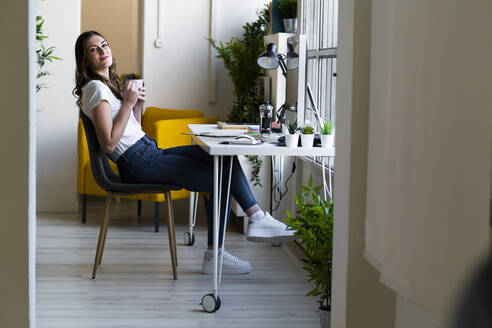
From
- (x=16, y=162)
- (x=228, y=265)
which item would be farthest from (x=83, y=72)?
(x=16, y=162)

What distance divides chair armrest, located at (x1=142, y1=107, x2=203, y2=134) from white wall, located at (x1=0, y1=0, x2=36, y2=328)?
381 cm

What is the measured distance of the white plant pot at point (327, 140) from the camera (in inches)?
121

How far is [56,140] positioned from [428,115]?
177 inches

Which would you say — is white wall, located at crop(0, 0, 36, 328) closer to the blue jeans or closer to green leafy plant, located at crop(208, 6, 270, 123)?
the blue jeans

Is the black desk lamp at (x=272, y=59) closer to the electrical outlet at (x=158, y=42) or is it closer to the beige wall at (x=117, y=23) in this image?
the electrical outlet at (x=158, y=42)

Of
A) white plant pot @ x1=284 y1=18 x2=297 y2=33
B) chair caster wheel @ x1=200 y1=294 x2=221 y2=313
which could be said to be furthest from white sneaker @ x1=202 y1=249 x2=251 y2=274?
white plant pot @ x1=284 y1=18 x2=297 y2=33

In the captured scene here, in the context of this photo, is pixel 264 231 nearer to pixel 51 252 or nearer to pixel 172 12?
pixel 51 252

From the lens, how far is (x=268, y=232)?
332 cm

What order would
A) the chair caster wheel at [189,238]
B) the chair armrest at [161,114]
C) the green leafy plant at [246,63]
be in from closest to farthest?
the chair caster wheel at [189,238]
the green leafy plant at [246,63]
the chair armrest at [161,114]

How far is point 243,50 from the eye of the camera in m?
5.57

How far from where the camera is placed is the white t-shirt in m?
3.48

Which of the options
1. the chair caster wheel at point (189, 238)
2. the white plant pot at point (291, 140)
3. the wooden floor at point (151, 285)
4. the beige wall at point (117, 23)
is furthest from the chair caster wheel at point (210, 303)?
the beige wall at point (117, 23)

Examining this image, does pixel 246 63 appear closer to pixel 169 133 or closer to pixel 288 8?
pixel 288 8

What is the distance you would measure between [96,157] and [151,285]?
0.73 m
